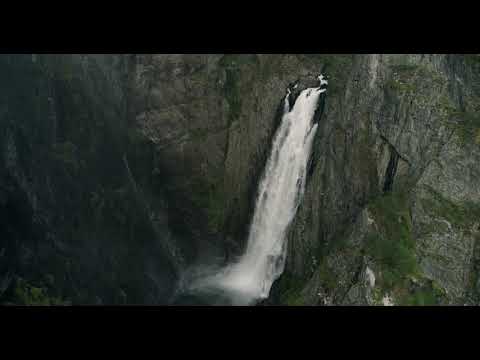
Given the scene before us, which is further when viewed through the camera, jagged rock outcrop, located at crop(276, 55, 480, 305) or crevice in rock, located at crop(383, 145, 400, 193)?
crevice in rock, located at crop(383, 145, 400, 193)

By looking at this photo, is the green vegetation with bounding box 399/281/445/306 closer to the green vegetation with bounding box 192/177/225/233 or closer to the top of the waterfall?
the top of the waterfall

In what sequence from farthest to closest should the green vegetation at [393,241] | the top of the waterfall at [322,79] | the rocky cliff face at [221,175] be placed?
the top of the waterfall at [322,79] → the green vegetation at [393,241] → the rocky cliff face at [221,175]

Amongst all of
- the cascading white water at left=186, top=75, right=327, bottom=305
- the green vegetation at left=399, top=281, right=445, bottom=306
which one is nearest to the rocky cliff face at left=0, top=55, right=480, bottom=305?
the green vegetation at left=399, top=281, right=445, bottom=306

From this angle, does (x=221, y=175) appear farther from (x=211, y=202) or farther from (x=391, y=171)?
(x=391, y=171)

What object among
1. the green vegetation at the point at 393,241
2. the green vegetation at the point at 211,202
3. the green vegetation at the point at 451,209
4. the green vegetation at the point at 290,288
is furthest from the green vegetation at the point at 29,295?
the green vegetation at the point at 451,209

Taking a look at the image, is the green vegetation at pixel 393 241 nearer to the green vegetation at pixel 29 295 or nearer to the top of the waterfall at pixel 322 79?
the top of the waterfall at pixel 322 79
